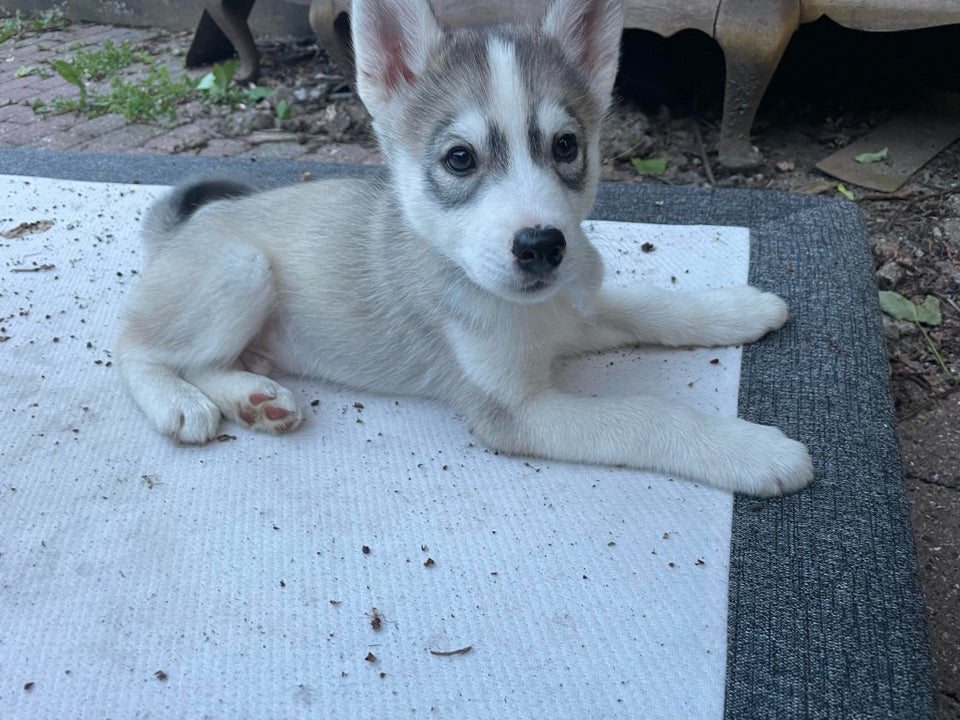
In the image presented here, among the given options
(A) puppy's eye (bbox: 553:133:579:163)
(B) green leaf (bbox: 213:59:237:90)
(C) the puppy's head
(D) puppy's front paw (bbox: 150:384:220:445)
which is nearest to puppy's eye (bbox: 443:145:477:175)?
(C) the puppy's head

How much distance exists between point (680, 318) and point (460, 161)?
1064mm

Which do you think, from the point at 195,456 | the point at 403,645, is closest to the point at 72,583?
the point at 195,456

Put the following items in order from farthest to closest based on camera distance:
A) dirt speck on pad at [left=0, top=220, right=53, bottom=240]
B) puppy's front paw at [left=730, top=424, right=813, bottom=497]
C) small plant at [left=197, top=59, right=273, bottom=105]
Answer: small plant at [left=197, top=59, right=273, bottom=105] < dirt speck on pad at [left=0, top=220, right=53, bottom=240] < puppy's front paw at [left=730, top=424, right=813, bottom=497]

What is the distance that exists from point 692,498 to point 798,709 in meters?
0.63

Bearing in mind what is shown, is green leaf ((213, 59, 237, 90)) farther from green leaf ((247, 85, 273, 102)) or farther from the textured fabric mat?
the textured fabric mat

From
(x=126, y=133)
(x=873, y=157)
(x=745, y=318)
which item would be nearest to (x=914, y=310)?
(x=745, y=318)

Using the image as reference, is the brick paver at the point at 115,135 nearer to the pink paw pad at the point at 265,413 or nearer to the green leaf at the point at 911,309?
the pink paw pad at the point at 265,413

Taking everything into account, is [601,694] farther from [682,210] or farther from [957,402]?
[682,210]

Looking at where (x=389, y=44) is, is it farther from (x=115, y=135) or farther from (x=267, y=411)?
(x=115, y=135)

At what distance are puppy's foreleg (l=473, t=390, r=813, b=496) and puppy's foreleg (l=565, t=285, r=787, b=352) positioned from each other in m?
0.45

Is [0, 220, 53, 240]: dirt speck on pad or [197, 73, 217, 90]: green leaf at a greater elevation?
[0, 220, 53, 240]: dirt speck on pad

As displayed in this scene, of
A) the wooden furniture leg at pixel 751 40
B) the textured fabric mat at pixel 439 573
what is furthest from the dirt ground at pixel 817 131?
the textured fabric mat at pixel 439 573

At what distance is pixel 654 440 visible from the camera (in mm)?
2383

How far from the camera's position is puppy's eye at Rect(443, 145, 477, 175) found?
2.22m
